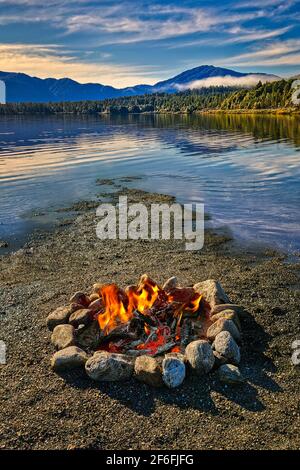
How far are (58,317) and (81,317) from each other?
907mm

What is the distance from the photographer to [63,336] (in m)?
12.3

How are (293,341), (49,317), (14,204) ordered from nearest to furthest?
(293,341), (49,317), (14,204)

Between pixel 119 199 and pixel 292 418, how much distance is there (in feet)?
83.3

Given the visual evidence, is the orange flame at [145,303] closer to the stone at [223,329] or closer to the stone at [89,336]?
the stone at [89,336]

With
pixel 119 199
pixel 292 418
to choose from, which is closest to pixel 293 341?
pixel 292 418

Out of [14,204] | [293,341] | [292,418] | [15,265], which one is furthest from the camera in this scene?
→ [14,204]

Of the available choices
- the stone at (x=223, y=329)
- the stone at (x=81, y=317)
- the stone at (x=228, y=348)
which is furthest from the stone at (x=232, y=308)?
the stone at (x=81, y=317)

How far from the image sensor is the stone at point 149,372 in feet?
34.0

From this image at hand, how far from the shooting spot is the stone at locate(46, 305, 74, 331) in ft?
43.4

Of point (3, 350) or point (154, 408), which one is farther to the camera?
point (3, 350)

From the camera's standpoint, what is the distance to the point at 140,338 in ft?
40.5

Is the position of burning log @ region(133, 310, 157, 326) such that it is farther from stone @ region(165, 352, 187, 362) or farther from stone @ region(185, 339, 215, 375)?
stone @ region(185, 339, 215, 375)
